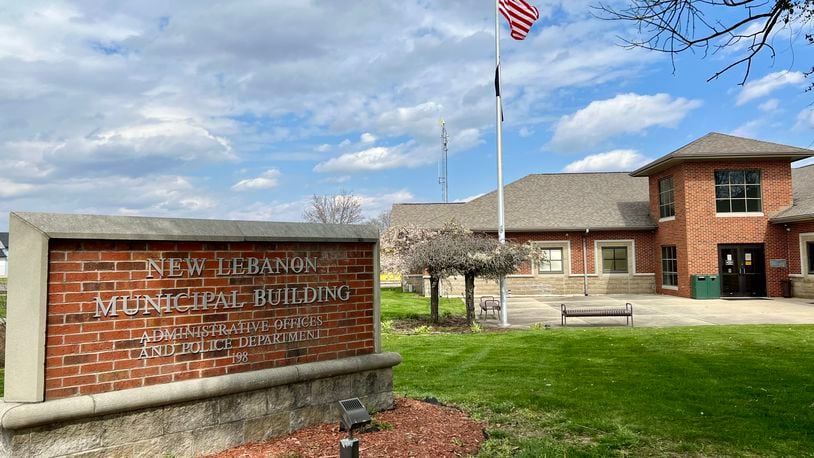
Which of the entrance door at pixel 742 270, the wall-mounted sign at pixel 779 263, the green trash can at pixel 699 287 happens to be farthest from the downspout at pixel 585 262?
the wall-mounted sign at pixel 779 263

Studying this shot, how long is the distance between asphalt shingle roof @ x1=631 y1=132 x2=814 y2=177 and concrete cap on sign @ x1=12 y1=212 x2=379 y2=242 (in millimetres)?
21956

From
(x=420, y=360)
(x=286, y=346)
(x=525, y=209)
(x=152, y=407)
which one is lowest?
(x=420, y=360)

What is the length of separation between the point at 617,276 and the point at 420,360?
20502 mm

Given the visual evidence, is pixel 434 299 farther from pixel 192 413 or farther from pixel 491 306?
pixel 192 413

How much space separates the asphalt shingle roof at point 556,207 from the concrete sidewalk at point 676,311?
14.5 ft

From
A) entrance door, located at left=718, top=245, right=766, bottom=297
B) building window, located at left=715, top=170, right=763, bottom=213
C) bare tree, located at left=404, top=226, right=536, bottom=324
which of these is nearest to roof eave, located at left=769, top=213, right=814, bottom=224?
building window, located at left=715, top=170, right=763, bottom=213

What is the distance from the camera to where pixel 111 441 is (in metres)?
4.15

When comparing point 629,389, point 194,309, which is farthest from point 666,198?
point 194,309

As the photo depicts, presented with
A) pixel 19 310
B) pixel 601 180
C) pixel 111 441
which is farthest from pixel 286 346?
pixel 601 180

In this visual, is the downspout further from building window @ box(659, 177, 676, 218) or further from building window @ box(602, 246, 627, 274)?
building window @ box(659, 177, 676, 218)

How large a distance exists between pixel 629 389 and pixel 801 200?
72.6 ft

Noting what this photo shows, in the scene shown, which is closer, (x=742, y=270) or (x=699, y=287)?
(x=699, y=287)

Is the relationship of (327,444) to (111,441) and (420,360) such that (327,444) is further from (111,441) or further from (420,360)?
(420,360)

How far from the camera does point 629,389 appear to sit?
7465 mm
